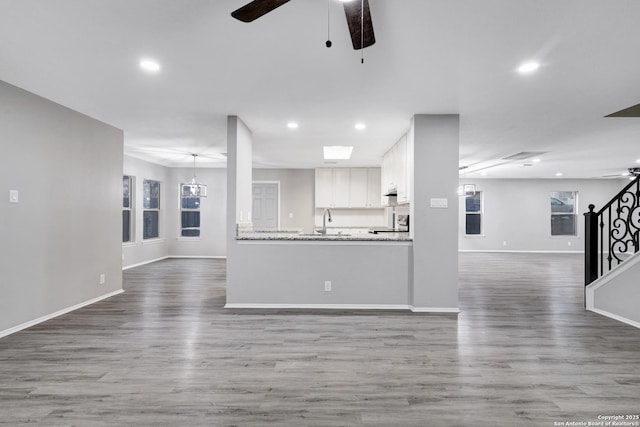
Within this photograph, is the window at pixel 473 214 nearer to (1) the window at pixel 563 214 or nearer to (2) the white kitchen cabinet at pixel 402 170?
(1) the window at pixel 563 214

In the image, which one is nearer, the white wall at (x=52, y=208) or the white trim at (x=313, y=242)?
the white wall at (x=52, y=208)

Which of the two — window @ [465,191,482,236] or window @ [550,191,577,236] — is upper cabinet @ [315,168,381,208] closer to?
window @ [465,191,482,236]

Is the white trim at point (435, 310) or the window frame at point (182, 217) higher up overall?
the window frame at point (182, 217)

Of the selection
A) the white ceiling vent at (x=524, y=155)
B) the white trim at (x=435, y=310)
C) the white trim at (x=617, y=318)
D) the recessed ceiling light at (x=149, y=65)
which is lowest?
the white trim at (x=617, y=318)

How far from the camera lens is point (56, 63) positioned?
291 centimetres

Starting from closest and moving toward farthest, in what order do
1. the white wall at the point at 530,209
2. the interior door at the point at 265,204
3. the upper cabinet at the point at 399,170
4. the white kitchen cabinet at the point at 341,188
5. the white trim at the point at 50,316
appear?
the white trim at the point at 50,316 < the upper cabinet at the point at 399,170 < the white kitchen cabinet at the point at 341,188 < the interior door at the point at 265,204 < the white wall at the point at 530,209

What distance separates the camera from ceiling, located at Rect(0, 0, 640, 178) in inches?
85.8

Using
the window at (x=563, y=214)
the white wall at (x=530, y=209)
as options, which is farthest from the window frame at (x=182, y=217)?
the window at (x=563, y=214)

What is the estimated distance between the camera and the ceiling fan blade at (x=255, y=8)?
5.53ft

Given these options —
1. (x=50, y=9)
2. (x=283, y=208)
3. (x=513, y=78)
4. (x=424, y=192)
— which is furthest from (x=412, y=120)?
(x=283, y=208)

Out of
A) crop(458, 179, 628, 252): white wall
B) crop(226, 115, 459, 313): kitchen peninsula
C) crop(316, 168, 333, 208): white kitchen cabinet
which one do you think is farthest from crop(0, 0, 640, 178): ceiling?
crop(458, 179, 628, 252): white wall

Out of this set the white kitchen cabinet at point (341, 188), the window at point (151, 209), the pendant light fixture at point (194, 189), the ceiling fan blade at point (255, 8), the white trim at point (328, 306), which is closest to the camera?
the ceiling fan blade at point (255, 8)

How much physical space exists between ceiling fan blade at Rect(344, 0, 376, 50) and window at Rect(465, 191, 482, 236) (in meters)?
10.3

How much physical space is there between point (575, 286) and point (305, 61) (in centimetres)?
608
